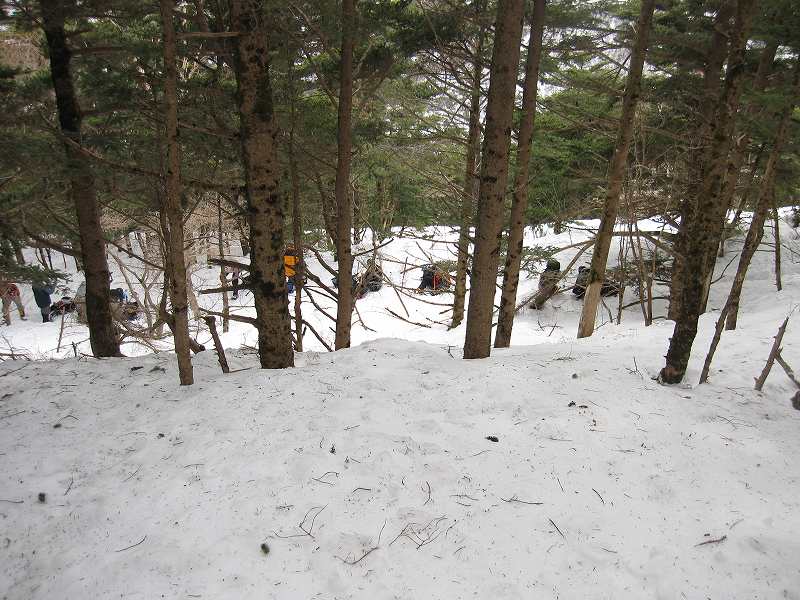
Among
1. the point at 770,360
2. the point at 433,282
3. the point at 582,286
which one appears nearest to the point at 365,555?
the point at 770,360

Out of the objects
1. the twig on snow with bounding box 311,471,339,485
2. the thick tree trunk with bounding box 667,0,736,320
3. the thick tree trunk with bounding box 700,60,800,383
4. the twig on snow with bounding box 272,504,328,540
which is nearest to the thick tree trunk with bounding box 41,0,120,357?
the twig on snow with bounding box 311,471,339,485

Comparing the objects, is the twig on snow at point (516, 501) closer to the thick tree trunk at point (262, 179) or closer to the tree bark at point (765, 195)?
the thick tree trunk at point (262, 179)

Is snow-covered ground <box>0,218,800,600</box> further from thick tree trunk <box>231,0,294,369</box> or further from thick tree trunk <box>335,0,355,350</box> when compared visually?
thick tree trunk <box>335,0,355,350</box>

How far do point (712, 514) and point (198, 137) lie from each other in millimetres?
6759

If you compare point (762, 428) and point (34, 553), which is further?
point (762, 428)

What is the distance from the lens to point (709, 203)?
430cm

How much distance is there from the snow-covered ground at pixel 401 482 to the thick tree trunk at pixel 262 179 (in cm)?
64

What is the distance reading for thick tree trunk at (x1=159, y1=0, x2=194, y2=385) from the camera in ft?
13.4

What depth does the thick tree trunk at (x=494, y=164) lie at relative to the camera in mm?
4863

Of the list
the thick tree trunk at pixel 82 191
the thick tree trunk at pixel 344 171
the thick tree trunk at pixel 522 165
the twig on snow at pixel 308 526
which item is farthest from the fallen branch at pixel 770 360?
the thick tree trunk at pixel 82 191

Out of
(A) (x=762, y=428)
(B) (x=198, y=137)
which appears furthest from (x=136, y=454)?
(A) (x=762, y=428)

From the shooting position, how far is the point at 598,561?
8.55 ft

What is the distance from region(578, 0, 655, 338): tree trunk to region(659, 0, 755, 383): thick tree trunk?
7.91 feet

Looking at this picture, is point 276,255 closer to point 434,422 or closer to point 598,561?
point 434,422
